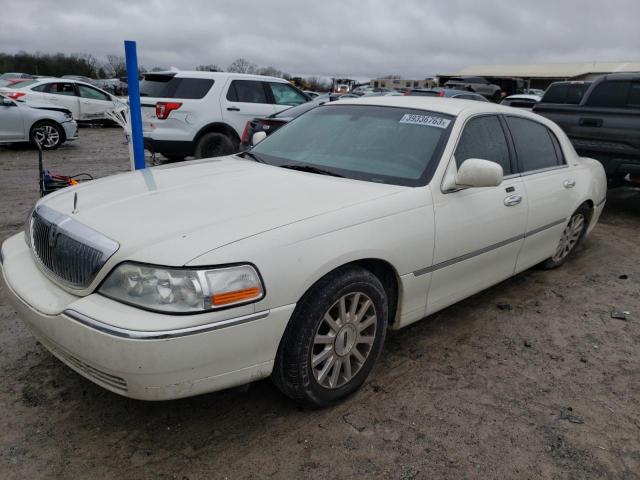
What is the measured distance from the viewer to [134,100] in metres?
5.16

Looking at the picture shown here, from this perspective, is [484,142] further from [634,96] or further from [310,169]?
[634,96]

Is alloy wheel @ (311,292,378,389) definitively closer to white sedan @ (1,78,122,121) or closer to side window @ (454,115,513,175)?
side window @ (454,115,513,175)

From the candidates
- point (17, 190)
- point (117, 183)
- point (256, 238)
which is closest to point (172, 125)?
point (17, 190)

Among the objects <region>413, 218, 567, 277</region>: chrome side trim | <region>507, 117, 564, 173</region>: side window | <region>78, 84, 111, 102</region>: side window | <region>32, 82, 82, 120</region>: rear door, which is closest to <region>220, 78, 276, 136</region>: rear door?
<region>507, 117, 564, 173</region>: side window

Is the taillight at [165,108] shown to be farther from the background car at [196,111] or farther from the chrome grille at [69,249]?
the chrome grille at [69,249]

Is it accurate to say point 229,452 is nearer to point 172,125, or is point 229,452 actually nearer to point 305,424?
point 305,424

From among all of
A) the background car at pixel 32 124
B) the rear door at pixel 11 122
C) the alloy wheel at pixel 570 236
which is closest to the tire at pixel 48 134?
the background car at pixel 32 124

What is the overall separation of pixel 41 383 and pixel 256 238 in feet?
5.24

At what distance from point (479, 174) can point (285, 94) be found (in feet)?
27.1

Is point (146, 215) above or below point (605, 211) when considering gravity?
above

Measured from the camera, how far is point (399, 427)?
8.68 feet

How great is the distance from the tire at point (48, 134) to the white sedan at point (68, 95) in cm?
336

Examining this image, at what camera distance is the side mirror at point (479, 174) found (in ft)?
9.84

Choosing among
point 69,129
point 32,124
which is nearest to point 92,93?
point 69,129
